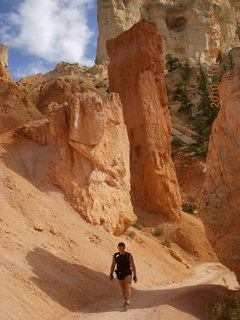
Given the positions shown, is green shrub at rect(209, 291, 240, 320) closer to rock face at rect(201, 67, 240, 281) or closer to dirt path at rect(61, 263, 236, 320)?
dirt path at rect(61, 263, 236, 320)

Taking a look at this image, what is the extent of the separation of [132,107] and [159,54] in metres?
3.78

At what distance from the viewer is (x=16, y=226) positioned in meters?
8.70

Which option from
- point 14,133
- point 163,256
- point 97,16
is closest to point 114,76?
point 14,133

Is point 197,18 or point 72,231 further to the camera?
point 197,18

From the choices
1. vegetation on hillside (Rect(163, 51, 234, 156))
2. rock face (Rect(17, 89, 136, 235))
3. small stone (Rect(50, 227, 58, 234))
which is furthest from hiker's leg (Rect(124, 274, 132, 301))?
vegetation on hillside (Rect(163, 51, 234, 156))

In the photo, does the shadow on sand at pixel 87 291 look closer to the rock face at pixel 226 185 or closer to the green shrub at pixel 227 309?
the green shrub at pixel 227 309

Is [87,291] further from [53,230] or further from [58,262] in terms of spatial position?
[53,230]

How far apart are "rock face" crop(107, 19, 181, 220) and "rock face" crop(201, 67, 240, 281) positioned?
9.24 metres

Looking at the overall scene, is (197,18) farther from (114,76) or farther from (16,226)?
(16,226)

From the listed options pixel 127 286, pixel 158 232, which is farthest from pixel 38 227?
pixel 158 232

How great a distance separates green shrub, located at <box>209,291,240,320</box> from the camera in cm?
631

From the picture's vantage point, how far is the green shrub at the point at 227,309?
20.7ft

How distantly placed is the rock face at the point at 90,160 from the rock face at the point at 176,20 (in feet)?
148

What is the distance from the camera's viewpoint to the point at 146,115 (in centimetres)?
1869
